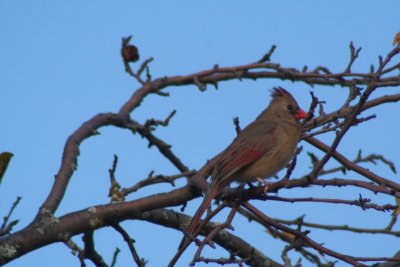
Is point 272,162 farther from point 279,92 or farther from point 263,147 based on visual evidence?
point 279,92

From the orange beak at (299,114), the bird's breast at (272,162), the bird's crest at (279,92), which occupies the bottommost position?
the bird's breast at (272,162)

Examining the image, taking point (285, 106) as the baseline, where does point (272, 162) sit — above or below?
below

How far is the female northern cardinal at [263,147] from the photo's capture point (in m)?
5.27

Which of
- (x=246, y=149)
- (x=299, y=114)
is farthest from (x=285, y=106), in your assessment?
(x=246, y=149)

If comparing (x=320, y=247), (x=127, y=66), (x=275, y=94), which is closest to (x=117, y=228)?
(x=320, y=247)

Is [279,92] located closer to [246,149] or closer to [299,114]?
[299,114]

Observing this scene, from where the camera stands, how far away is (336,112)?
462cm

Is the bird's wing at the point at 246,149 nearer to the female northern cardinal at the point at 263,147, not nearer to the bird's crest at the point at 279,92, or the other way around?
the female northern cardinal at the point at 263,147

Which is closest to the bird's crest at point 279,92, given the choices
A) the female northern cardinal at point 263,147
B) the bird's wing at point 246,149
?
the female northern cardinal at point 263,147

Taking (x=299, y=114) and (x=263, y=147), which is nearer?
(x=263, y=147)

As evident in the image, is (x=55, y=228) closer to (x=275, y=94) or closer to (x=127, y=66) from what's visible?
(x=127, y=66)

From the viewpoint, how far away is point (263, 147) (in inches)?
226

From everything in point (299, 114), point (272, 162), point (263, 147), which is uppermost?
point (299, 114)

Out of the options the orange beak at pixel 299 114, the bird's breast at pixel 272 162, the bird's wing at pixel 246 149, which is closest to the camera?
the bird's wing at pixel 246 149
